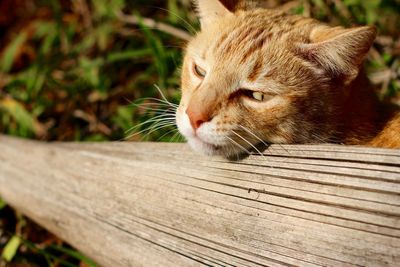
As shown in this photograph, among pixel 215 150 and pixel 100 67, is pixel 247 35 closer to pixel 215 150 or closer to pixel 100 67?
pixel 215 150

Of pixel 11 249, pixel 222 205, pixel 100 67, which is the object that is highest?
pixel 222 205

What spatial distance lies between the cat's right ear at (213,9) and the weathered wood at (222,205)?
673 millimetres

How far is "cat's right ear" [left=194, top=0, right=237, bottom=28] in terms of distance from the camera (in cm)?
224

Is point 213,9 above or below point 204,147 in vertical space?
above

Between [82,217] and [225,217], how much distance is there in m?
0.93

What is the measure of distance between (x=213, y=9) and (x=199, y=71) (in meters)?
0.36

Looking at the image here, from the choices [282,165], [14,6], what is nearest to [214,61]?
[282,165]

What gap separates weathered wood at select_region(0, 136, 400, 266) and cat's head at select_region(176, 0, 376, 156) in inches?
4.9

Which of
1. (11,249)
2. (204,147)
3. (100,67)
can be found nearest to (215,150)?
(204,147)

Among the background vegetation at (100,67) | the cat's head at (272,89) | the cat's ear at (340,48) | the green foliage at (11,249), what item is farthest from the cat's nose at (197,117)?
the green foliage at (11,249)

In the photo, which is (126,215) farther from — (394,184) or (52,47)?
(52,47)

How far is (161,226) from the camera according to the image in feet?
6.46

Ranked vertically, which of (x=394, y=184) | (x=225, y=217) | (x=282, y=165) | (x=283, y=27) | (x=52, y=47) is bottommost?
(x=52, y=47)

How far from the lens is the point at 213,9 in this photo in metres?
2.28
